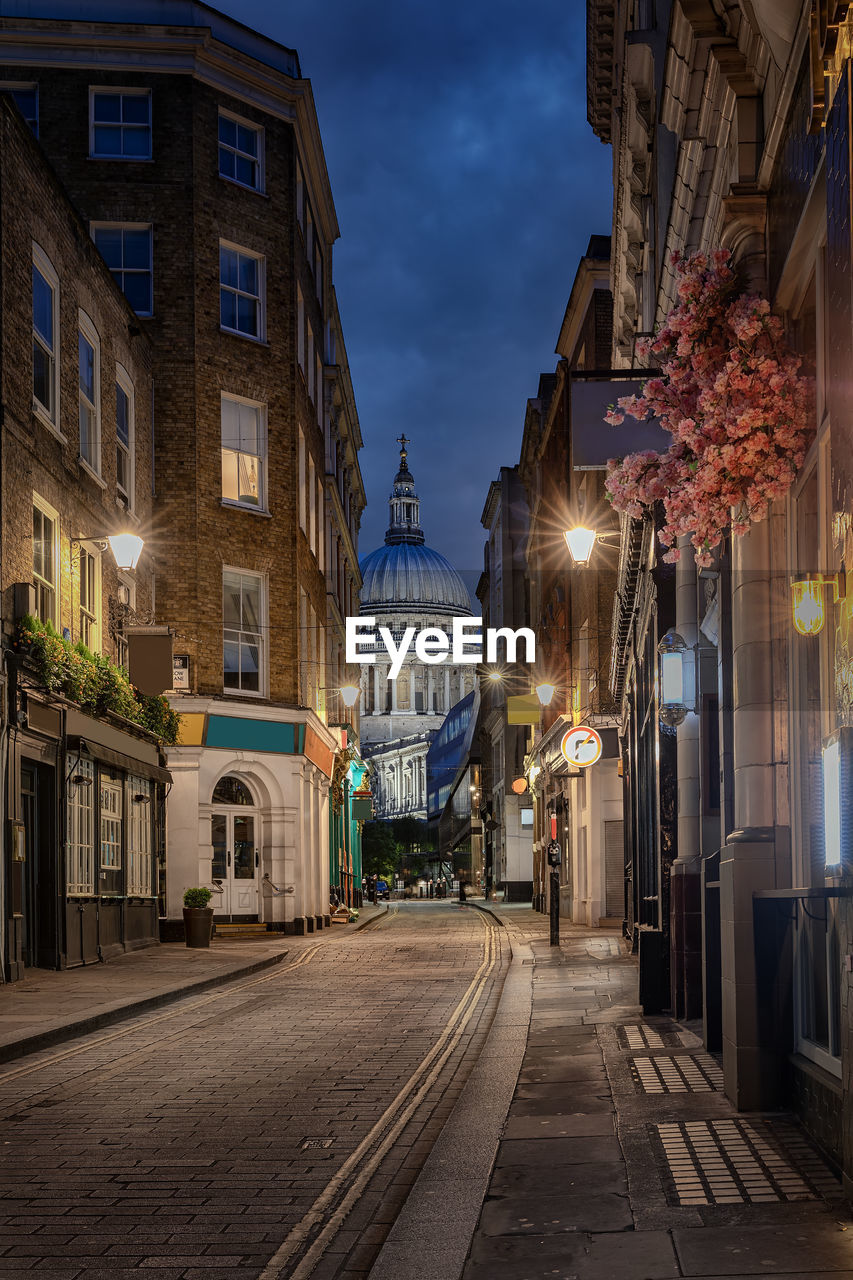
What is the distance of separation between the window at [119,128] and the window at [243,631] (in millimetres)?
10068

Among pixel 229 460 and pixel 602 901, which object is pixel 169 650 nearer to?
pixel 229 460

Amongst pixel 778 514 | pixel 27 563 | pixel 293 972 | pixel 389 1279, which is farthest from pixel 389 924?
pixel 389 1279

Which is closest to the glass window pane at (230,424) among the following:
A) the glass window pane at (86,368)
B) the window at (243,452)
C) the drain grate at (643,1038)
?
the window at (243,452)

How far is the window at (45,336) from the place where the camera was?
76.5 ft

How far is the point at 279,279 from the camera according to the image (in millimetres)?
38188

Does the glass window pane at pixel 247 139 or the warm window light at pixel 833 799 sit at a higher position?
the glass window pane at pixel 247 139

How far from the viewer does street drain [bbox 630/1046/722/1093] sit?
10.6m

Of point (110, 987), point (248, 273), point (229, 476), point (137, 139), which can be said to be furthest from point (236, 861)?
point (137, 139)

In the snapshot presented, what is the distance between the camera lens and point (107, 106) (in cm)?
3594

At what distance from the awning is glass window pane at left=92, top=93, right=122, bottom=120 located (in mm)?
15503

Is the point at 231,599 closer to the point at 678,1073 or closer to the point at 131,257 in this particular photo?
the point at 131,257

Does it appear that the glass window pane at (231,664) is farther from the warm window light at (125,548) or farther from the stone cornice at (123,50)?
the stone cornice at (123,50)

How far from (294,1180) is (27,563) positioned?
585 inches

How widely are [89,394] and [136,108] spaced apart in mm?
11901
